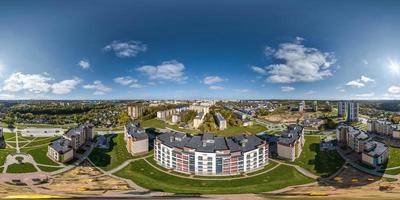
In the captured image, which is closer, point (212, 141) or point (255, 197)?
point (255, 197)

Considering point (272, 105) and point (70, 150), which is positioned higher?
point (272, 105)

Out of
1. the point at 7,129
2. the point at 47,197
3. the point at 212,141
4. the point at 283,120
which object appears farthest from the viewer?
A: the point at 283,120

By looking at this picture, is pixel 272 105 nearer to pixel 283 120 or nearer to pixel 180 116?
pixel 283 120

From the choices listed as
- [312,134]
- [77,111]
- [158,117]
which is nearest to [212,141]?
[158,117]

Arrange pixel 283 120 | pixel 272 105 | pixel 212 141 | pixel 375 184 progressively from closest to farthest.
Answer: pixel 375 184 → pixel 212 141 → pixel 283 120 → pixel 272 105

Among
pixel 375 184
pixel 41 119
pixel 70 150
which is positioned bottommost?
pixel 375 184

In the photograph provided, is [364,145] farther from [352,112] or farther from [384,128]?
[352,112]

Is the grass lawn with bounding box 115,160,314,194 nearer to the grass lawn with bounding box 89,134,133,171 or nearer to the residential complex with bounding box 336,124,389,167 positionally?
the grass lawn with bounding box 89,134,133,171

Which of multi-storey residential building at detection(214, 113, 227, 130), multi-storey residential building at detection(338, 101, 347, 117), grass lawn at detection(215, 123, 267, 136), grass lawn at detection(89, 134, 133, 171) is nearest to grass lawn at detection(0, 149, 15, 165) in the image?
grass lawn at detection(89, 134, 133, 171)
